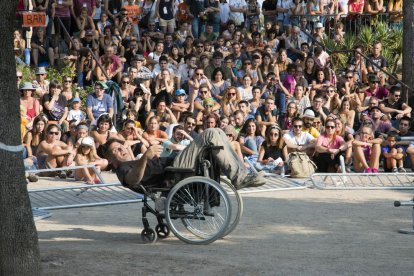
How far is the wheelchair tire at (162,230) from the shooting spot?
11011mm

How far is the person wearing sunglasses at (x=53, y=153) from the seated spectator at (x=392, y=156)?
5.12 meters

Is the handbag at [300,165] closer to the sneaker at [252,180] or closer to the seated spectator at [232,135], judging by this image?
the seated spectator at [232,135]

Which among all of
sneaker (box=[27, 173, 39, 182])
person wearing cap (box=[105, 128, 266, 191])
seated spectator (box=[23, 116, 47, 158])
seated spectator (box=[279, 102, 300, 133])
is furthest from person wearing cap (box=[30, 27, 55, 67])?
person wearing cap (box=[105, 128, 266, 191])

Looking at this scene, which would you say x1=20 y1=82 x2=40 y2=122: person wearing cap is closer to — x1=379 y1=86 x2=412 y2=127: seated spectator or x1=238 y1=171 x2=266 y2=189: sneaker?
x1=379 y1=86 x2=412 y2=127: seated spectator

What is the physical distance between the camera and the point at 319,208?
44.1ft

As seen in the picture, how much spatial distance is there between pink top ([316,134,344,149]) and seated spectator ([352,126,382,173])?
0.94 feet

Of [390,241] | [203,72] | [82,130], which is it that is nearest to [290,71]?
[203,72]

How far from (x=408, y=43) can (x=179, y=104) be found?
5.38 metres

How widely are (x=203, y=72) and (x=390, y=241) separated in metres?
10.7

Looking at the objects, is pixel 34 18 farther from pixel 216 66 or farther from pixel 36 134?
pixel 216 66

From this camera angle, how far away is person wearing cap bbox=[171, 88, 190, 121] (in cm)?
1962

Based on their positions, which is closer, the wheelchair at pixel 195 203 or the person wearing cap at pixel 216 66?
the wheelchair at pixel 195 203

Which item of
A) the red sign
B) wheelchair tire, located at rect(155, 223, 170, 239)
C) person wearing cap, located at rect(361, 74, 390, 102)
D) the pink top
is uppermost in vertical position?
the red sign

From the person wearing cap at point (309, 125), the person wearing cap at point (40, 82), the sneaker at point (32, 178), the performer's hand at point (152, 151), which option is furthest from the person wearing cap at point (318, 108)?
the performer's hand at point (152, 151)
